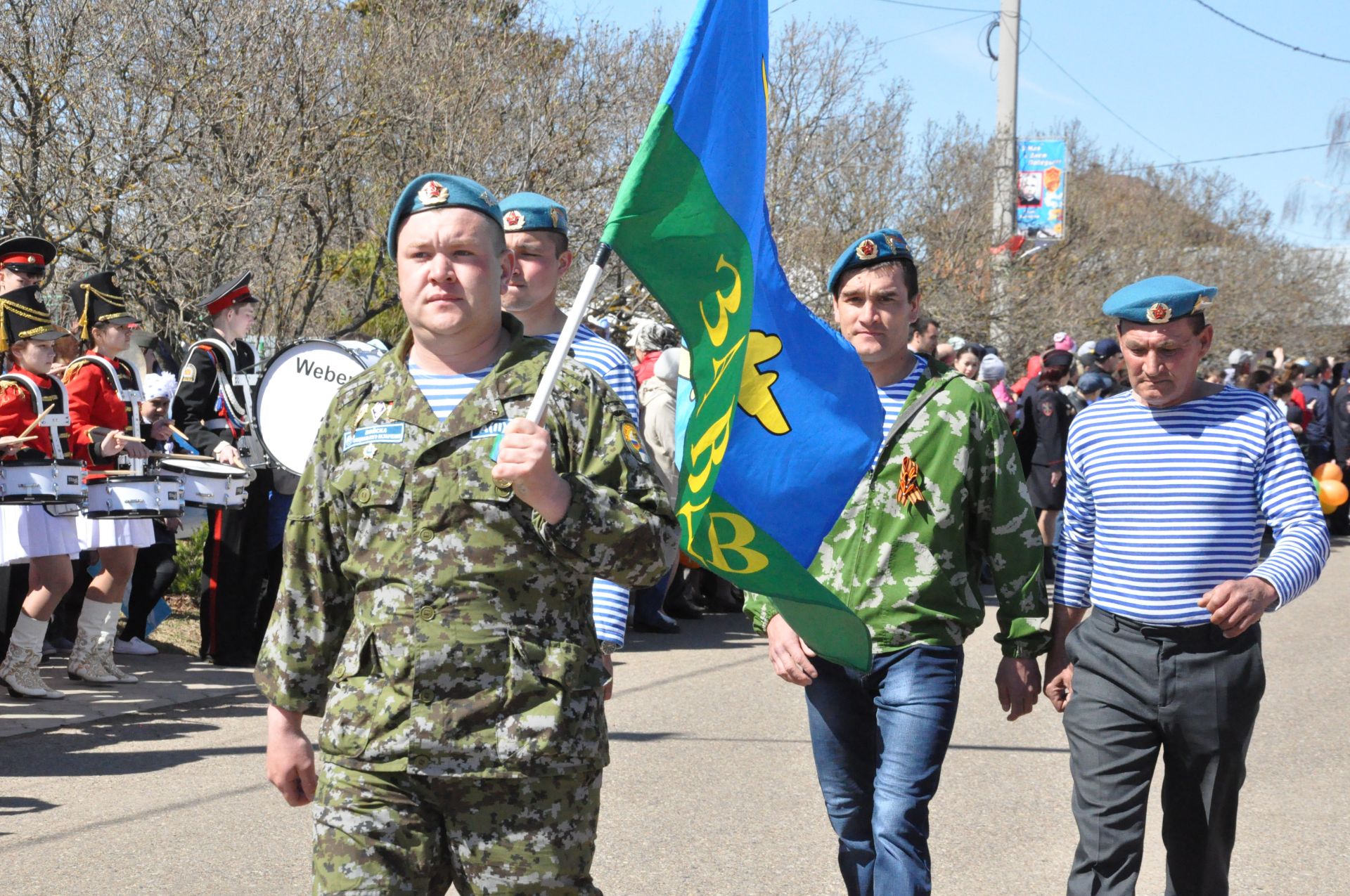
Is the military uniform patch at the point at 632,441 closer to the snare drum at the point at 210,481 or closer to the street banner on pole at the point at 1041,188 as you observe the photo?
the snare drum at the point at 210,481

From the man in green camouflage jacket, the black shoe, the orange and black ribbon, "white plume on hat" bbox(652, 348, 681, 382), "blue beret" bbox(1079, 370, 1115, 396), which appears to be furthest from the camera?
"blue beret" bbox(1079, 370, 1115, 396)

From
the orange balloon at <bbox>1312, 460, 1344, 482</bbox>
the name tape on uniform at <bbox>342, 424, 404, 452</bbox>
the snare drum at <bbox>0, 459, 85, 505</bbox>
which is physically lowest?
the orange balloon at <bbox>1312, 460, 1344, 482</bbox>

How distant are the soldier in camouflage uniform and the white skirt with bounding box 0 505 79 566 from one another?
17.4 feet

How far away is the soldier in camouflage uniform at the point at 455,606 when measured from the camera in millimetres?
2918

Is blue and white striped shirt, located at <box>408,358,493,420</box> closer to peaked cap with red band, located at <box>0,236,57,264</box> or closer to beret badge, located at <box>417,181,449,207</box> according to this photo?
beret badge, located at <box>417,181,449,207</box>

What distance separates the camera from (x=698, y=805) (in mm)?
6469

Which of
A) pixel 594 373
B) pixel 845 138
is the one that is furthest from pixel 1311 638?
pixel 845 138

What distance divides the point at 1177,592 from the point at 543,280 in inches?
78.8

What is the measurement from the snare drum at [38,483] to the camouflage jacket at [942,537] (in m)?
4.99

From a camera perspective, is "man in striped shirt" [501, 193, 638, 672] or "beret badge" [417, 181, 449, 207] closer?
"beret badge" [417, 181, 449, 207]

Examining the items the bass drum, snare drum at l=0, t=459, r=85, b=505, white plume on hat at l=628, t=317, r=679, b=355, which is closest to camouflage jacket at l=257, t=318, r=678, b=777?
snare drum at l=0, t=459, r=85, b=505

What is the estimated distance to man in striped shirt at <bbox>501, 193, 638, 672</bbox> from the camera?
4.29m

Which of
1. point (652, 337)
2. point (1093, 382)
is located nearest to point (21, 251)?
point (652, 337)

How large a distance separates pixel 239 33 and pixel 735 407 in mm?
10764
